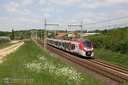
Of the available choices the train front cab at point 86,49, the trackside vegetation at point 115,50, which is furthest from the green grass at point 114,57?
the train front cab at point 86,49

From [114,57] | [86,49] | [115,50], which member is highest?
[86,49]

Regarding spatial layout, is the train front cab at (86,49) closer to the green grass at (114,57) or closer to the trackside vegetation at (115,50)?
the green grass at (114,57)

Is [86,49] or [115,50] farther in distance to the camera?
[115,50]

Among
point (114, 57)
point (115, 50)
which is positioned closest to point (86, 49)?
point (114, 57)

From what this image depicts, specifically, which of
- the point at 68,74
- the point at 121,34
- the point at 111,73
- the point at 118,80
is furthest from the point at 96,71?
the point at 121,34

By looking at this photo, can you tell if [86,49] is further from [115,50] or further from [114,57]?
[115,50]

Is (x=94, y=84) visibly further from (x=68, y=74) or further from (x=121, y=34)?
(x=121, y=34)

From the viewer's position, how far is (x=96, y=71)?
21.7 meters

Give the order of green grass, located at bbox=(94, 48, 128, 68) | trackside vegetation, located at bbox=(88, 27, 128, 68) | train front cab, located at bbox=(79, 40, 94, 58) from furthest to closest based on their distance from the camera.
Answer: train front cab, located at bbox=(79, 40, 94, 58) → trackside vegetation, located at bbox=(88, 27, 128, 68) → green grass, located at bbox=(94, 48, 128, 68)

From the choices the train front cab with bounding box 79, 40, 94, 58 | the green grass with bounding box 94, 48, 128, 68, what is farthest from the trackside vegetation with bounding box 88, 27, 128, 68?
the train front cab with bounding box 79, 40, 94, 58

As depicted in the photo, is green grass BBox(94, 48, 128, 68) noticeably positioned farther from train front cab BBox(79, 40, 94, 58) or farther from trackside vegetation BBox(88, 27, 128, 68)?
train front cab BBox(79, 40, 94, 58)

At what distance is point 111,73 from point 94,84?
19.3ft

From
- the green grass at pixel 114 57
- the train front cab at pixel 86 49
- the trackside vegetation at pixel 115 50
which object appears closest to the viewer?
the green grass at pixel 114 57

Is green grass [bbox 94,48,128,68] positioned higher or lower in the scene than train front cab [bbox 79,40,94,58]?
lower
